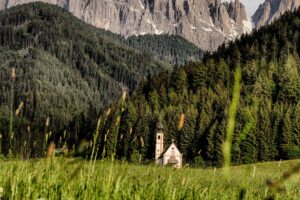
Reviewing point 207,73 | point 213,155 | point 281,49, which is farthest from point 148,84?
point 213,155

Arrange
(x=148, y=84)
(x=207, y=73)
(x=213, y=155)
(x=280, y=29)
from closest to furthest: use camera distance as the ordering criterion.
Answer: (x=213, y=155)
(x=207, y=73)
(x=148, y=84)
(x=280, y=29)

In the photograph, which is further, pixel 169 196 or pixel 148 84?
pixel 148 84

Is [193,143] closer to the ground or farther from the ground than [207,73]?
closer to the ground

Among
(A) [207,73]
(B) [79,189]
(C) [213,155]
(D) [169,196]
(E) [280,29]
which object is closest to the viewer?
(B) [79,189]

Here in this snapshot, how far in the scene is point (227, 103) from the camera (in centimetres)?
11356

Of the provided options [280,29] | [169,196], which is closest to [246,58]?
[280,29]

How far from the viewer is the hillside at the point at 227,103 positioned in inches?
3767

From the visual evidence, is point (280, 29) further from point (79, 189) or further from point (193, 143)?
point (79, 189)

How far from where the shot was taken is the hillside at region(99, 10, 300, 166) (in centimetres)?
9569

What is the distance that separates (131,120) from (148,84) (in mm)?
41174

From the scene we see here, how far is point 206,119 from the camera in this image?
109188mm

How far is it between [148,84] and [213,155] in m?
64.8

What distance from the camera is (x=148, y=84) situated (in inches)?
6225

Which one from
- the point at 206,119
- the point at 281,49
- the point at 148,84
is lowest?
the point at 206,119
